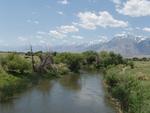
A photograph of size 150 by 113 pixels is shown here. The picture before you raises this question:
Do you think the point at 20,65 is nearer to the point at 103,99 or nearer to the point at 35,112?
the point at 103,99

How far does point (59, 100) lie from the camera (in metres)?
69.7

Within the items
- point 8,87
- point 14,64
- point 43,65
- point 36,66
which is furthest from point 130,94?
point 43,65

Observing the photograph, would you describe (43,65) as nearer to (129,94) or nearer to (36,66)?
(36,66)

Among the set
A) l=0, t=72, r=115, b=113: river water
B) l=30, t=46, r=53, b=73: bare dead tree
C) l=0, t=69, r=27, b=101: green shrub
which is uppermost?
l=30, t=46, r=53, b=73: bare dead tree

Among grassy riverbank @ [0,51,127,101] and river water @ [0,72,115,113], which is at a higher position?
grassy riverbank @ [0,51,127,101]

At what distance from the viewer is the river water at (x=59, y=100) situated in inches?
2331

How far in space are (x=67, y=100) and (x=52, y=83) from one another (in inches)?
1147

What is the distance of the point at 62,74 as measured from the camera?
12162 centimetres

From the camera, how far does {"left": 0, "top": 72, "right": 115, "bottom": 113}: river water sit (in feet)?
194

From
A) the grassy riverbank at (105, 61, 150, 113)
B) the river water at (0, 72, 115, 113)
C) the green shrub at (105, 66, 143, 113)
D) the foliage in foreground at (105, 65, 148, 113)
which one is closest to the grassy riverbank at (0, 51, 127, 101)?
the river water at (0, 72, 115, 113)

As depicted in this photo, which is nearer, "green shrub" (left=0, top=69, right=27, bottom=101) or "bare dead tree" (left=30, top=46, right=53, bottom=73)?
"green shrub" (left=0, top=69, right=27, bottom=101)

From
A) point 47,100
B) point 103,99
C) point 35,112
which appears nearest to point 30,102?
point 47,100

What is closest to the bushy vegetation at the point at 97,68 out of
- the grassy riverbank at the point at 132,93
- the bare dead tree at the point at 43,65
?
the grassy riverbank at the point at 132,93

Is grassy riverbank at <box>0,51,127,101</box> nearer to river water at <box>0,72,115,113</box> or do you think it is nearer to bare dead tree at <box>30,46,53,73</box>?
bare dead tree at <box>30,46,53,73</box>
